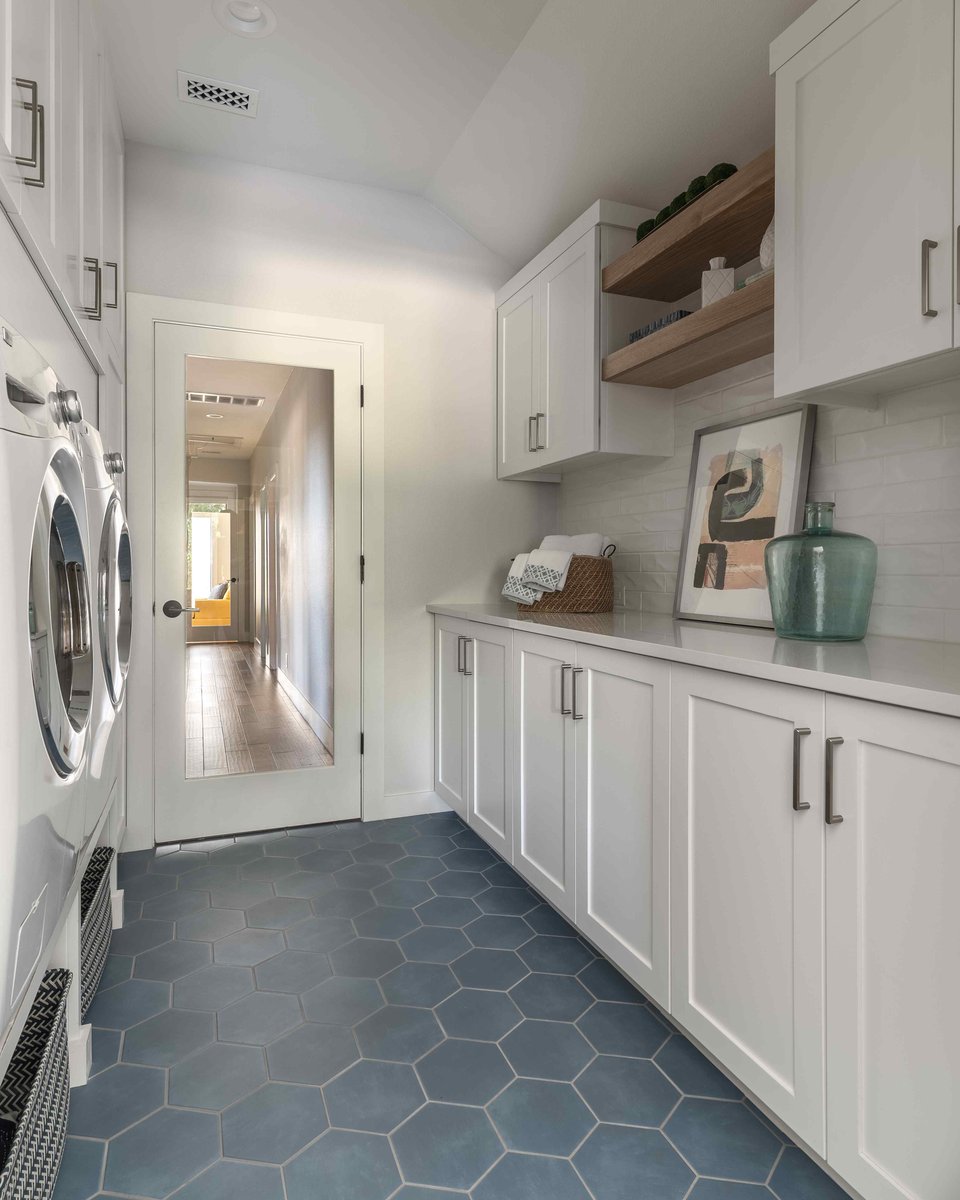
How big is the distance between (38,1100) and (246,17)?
Result: 270 centimetres

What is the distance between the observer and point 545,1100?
1.47 metres

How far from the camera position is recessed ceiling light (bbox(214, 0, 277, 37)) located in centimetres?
215

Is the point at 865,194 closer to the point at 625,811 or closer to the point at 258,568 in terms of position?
the point at 625,811

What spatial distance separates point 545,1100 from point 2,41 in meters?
2.04

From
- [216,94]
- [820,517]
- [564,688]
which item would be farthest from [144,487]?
[820,517]

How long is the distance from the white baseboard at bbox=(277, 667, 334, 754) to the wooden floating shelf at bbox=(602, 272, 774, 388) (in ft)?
5.69

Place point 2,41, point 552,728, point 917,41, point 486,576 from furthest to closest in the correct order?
point 486,576
point 552,728
point 917,41
point 2,41

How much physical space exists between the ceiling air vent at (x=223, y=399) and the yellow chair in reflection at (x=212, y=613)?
73 cm

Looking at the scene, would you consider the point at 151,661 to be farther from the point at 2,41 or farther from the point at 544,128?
the point at 544,128

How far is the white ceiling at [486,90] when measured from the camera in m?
2.03

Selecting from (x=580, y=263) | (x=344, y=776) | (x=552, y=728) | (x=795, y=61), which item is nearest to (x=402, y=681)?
(x=344, y=776)

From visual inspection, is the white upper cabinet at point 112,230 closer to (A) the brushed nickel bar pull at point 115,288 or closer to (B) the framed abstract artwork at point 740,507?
(A) the brushed nickel bar pull at point 115,288

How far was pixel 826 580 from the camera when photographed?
1601mm

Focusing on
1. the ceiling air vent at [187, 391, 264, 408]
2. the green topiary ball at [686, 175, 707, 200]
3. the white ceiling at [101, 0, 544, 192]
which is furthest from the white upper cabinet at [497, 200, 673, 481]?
the ceiling air vent at [187, 391, 264, 408]
